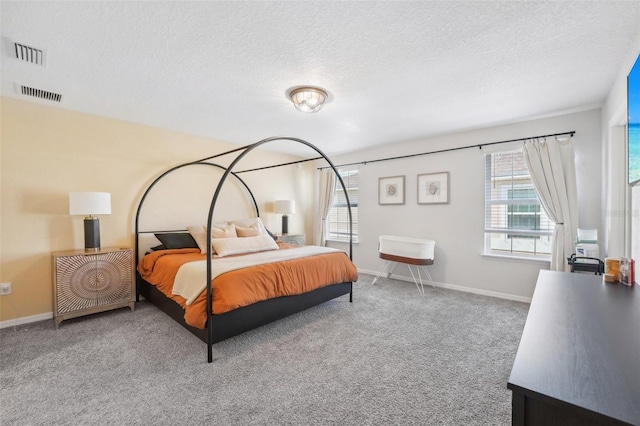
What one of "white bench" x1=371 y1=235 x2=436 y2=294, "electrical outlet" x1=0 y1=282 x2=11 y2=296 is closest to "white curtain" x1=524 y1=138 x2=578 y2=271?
"white bench" x1=371 y1=235 x2=436 y2=294

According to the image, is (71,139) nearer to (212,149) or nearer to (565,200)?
(212,149)

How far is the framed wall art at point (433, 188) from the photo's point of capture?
4.28m

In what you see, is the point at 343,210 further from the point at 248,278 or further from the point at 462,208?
the point at 248,278

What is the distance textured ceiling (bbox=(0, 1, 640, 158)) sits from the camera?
1.70m

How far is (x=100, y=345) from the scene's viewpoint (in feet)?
8.25

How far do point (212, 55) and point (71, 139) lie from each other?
237cm

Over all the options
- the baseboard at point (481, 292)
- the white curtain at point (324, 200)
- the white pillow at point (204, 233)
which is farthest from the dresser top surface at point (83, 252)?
the baseboard at point (481, 292)

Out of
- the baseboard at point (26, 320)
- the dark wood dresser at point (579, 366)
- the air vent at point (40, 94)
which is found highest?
the air vent at point (40, 94)

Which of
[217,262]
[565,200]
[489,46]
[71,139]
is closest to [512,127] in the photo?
[565,200]

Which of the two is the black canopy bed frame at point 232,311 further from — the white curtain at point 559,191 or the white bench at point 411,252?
the white curtain at point 559,191

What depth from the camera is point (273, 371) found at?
211 cm

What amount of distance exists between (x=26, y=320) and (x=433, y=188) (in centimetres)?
533

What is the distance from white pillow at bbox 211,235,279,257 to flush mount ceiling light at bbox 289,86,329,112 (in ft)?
5.90

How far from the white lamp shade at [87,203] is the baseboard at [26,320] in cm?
123
